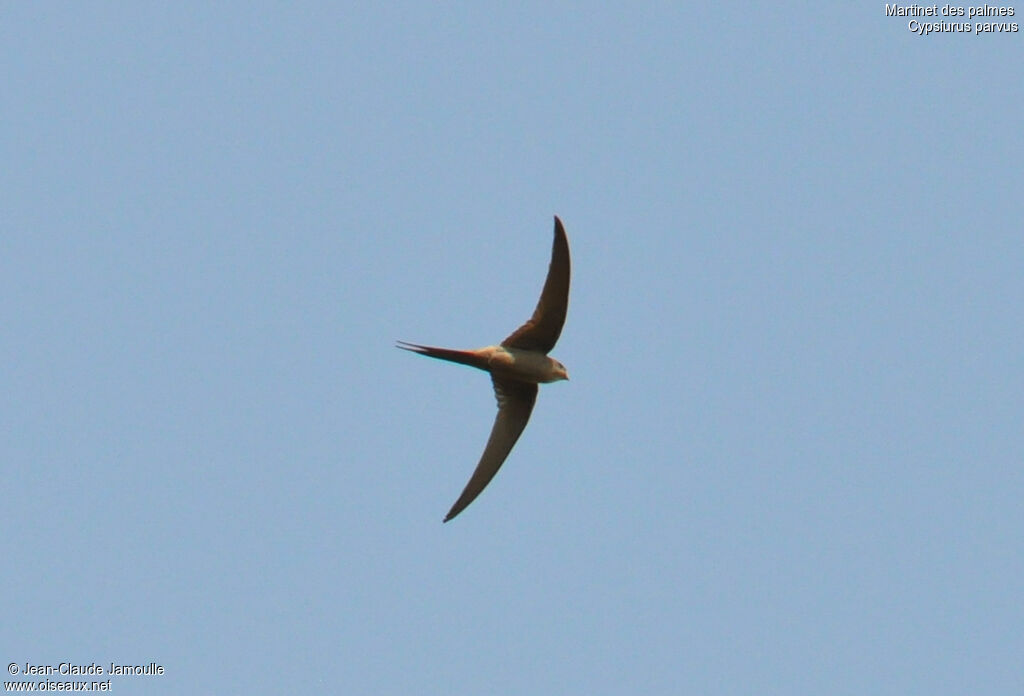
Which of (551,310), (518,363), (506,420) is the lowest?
(506,420)

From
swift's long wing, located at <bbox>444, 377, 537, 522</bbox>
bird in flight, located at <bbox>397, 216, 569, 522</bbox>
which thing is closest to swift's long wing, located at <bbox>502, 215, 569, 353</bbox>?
bird in flight, located at <bbox>397, 216, 569, 522</bbox>

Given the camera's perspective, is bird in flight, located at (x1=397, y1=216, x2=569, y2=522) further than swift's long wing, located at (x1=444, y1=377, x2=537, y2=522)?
No

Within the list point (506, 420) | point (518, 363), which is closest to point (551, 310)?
point (518, 363)

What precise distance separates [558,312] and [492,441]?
4.72ft

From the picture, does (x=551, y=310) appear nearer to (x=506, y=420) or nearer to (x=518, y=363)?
(x=518, y=363)

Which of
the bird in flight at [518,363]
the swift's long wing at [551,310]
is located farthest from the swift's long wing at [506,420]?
the swift's long wing at [551,310]

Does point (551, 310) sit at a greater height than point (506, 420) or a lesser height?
greater

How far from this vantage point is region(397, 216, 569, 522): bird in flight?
11836 millimetres

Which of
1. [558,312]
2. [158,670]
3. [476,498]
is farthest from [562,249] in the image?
[158,670]

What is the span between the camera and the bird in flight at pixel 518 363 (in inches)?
466

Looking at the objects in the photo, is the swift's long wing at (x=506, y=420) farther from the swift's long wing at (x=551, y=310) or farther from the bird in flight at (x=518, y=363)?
the swift's long wing at (x=551, y=310)

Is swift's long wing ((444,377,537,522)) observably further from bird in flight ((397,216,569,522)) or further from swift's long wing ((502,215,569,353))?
swift's long wing ((502,215,569,353))

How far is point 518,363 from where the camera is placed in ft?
40.3

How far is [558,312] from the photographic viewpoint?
12.1 metres
